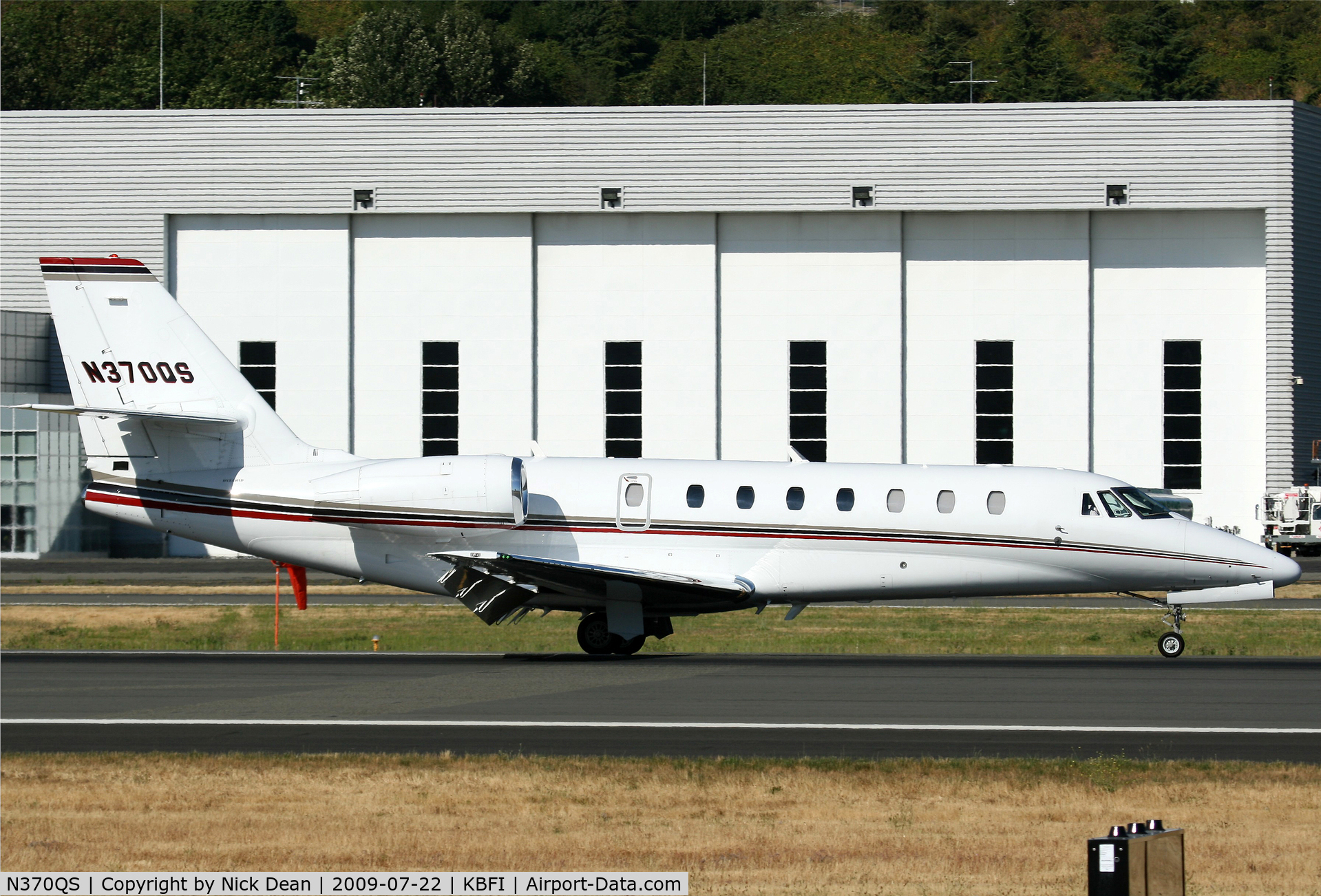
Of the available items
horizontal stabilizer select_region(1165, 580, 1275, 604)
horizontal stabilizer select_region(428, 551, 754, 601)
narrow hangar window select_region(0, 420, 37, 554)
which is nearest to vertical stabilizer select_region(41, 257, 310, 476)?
horizontal stabilizer select_region(428, 551, 754, 601)

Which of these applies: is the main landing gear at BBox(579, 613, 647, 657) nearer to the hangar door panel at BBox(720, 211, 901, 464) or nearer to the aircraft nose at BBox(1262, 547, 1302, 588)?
the aircraft nose at BBox(1262, 547, 1302, 588)

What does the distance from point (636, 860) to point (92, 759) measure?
5.85 meters

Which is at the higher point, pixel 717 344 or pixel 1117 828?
pixel 717 344

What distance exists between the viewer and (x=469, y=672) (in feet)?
64.8

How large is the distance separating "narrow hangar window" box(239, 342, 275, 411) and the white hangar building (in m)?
0.10

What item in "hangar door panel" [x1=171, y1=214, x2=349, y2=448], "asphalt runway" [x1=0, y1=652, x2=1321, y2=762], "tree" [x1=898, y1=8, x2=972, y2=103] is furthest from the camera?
"tree" [x1=898, y1=8, x2=972, y2=103]

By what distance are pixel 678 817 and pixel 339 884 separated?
2771mm

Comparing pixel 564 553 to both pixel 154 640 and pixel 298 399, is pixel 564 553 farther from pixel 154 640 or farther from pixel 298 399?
pixel 298 399

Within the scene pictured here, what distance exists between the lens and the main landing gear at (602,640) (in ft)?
71.8

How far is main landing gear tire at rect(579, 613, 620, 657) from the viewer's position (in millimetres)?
21906

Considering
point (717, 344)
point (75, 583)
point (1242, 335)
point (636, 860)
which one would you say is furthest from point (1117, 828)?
point (1242, 335)

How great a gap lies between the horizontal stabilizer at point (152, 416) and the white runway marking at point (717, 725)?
6.62 meters

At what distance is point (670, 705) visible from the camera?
1659cm

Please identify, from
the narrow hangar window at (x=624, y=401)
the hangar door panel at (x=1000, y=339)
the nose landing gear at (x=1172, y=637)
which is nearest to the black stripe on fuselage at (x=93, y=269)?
the nose landing gear at (x=1172, y=637)
